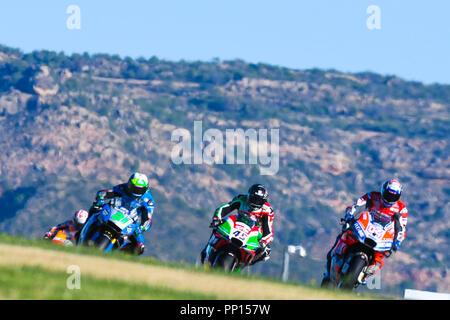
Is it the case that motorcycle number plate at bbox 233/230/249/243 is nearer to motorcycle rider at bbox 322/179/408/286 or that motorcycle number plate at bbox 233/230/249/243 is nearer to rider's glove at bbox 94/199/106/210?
motorcycle rider at bbox 322/179/408/286

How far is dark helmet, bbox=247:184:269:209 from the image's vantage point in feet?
72.8

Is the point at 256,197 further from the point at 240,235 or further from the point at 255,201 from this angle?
the point at 240,235

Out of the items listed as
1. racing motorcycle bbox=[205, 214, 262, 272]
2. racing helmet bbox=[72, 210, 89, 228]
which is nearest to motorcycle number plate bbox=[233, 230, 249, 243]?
racing motorcycle bbox=[205, 214, 262, 272]

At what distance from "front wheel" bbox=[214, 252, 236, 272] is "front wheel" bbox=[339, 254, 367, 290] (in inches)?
88.2

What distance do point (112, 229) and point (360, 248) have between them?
16.8ft

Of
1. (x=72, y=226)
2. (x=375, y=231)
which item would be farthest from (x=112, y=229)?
(x=72, y=226)

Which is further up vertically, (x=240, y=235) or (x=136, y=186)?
(x=136, y=186)

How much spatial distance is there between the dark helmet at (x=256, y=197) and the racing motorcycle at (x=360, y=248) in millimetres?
1905

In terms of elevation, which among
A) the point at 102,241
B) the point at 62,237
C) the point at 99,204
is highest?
the point at 99,204

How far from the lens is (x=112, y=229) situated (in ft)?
72.6

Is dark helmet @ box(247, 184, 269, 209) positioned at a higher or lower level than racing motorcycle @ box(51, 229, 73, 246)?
higher

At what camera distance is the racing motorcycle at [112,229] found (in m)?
22.1
